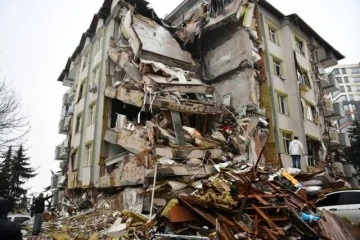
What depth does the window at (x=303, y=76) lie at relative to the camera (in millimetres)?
19680

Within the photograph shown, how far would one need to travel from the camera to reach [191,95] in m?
16.1

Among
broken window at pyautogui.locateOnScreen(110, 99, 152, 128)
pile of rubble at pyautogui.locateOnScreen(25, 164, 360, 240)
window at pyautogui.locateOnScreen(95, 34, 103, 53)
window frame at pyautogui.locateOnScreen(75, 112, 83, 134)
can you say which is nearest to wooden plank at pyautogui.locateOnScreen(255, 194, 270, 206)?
pile of rubble at pyautogui.locateOnScreen(25, 164, 360, 240)

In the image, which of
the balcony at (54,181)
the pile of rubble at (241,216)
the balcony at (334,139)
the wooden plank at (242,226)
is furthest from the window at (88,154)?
the balcony at (334,139)

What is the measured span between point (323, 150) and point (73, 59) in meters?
22.5

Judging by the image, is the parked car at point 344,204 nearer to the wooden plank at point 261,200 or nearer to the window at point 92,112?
the wooden plank at point 261,200

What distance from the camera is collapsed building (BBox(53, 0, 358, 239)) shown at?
12289 mm

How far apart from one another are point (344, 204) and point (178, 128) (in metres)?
6.95

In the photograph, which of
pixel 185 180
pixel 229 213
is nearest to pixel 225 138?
pixel 185 180

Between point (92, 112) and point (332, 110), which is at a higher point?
point (332, 110)

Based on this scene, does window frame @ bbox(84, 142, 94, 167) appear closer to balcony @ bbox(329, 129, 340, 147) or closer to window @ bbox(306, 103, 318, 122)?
window @ bbox(306, 103, 318, 122)

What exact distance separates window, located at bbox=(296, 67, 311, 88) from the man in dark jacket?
63.4 feet

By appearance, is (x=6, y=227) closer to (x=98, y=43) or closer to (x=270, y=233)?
(x=270, y=233)

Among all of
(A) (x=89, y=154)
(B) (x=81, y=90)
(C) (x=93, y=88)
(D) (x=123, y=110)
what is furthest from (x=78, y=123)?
(D) (x=123, y=110)

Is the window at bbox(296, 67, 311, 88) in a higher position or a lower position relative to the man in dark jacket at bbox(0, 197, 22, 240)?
higher
